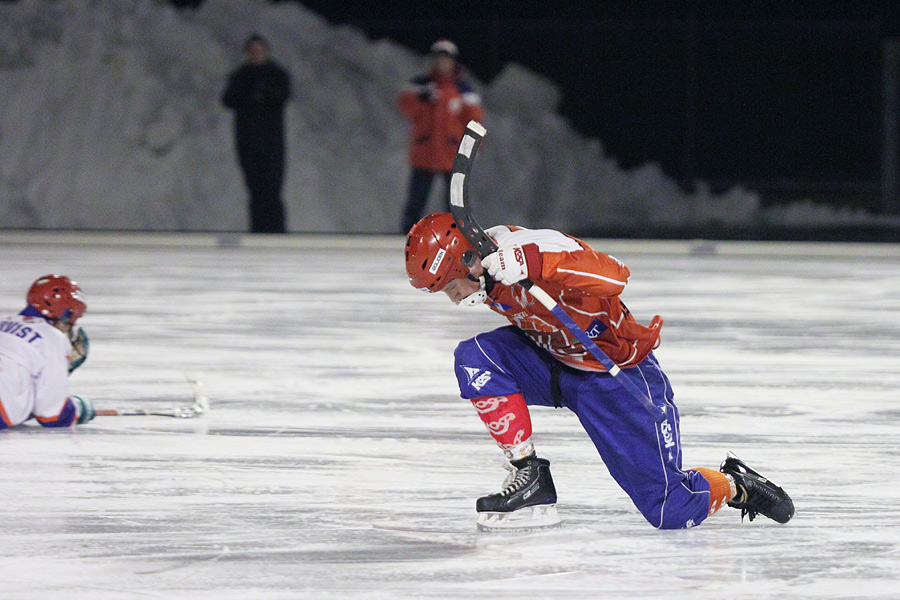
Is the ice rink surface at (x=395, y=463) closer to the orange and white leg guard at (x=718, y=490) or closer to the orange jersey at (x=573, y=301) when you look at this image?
the orange and white leg guard at (x=718, y=490)

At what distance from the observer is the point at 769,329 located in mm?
8422

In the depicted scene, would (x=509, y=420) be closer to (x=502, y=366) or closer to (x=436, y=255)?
(x=502, y=366)

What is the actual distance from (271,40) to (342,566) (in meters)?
14.2

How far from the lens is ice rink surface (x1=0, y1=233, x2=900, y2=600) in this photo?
3.70 metres

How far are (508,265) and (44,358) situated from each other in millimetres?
2316

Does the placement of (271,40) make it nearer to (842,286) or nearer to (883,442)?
(842,286)

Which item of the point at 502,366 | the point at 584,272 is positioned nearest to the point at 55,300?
the point at 502,366

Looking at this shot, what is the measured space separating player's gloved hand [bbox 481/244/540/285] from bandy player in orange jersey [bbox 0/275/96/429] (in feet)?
7.34

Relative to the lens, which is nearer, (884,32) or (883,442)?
(883,442)

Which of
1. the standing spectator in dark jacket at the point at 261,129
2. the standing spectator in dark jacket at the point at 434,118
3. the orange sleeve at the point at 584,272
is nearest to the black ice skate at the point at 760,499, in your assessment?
the orange sleeve at the point at 584,272

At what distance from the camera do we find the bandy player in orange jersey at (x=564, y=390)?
159 inches

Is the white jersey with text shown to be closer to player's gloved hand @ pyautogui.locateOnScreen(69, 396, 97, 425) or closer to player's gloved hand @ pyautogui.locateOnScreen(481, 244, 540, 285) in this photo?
player's gloved hand @ pyautogui.locateOnScreen(69, 396, 97, 425)

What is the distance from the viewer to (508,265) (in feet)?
12.5

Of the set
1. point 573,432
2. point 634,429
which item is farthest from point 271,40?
point 634,429
